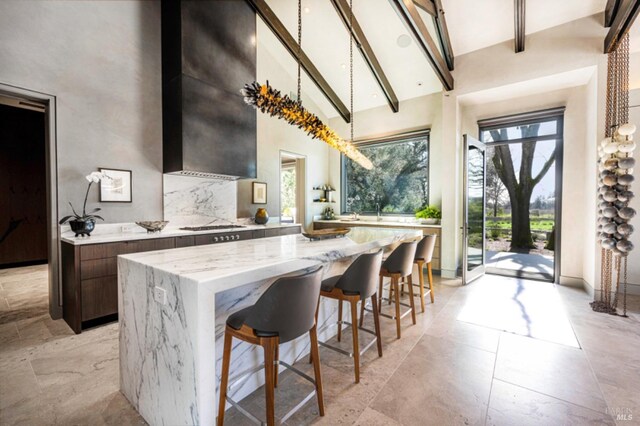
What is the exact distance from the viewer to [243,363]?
72.8 inches

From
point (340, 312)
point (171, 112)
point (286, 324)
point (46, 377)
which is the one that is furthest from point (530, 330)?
point (171, 112)

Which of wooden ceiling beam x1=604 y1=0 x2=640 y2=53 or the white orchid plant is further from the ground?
wooden ceiling beam x1=604 y1=0 x2=640 y2=53

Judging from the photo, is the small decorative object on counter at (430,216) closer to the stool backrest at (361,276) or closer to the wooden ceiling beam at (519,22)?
the wooden ceiling beam at (519,22)

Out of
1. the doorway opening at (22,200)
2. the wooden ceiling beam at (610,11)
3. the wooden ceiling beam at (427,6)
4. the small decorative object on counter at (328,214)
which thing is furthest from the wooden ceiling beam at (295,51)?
the doorway opening at (22,200)

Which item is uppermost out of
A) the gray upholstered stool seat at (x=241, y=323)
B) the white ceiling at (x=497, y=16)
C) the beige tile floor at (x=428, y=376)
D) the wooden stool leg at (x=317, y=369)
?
the white ceiling at (x=497, y=16)

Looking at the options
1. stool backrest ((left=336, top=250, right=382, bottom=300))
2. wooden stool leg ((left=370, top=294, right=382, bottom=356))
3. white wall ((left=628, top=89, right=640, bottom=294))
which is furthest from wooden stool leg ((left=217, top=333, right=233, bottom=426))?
white wall ((left=628, top=89, right=640, bottom=294))

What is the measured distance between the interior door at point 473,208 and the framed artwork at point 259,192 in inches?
145

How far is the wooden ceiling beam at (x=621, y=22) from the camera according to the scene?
2.79 metres

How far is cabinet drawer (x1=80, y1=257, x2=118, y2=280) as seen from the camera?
2.72 m

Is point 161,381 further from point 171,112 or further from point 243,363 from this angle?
point 171,112

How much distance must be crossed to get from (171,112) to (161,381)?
3.40m

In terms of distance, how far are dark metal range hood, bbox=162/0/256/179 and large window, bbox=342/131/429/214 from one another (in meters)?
3.13

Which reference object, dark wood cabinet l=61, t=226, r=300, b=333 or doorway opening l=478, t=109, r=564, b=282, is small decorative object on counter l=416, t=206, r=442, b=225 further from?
dark wood cabinet l=61, t=226, r=300, b=333

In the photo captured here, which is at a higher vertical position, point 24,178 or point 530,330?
point 24,178
